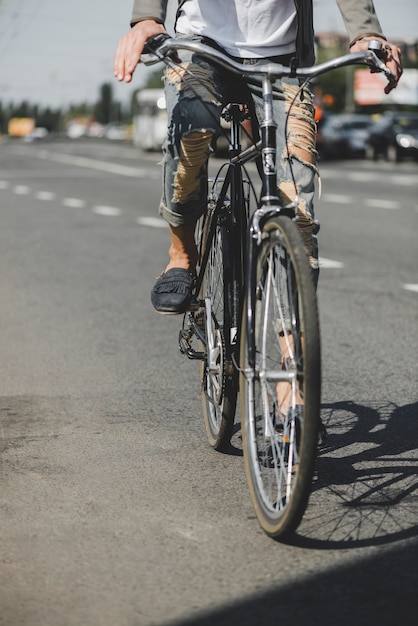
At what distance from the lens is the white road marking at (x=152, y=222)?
43.2ft

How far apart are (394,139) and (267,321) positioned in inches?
1293

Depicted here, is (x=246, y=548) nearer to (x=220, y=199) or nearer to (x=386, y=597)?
(x=386, y=597)

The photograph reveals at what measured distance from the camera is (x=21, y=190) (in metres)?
19.8

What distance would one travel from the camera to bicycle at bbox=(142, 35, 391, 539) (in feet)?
9.86

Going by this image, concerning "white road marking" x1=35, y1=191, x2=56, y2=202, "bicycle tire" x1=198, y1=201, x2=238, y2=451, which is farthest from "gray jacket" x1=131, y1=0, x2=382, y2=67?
"white road marking" x1=35, y1=191, x2=56, y2=202

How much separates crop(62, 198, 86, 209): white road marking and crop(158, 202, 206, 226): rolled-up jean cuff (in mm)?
12057

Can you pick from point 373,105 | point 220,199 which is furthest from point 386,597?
point 373,105

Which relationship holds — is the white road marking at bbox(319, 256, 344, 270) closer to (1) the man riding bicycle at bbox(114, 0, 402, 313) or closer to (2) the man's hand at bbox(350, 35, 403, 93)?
(1) the man riding bicycle at bbox(114, 0, 402, 313)

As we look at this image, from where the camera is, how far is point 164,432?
4480mm

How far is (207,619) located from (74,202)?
577 inches

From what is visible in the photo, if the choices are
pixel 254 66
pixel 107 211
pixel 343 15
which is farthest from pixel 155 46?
pixel 107 211

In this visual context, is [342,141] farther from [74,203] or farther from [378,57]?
[378,57]

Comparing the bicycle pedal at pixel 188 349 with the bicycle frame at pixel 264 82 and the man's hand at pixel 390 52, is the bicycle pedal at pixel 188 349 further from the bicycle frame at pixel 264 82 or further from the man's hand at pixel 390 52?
the man's hand at pixel 390 52

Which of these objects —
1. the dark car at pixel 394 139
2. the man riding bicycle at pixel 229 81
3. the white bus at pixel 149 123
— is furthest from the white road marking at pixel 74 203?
the white bus at pixel 149 123
